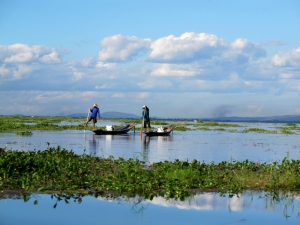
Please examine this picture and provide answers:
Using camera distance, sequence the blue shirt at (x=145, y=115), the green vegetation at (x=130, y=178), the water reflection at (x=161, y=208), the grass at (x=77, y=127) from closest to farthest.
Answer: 1. the water reflection at (x=161, y=208)
2. the green vegetation at (x=130, y=178)
3. the blue shirt at (x=145, y=115)
4. the grass at (x=77, y=127)

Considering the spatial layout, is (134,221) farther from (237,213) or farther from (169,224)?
(237,213)

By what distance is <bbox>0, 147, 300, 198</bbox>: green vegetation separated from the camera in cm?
1191

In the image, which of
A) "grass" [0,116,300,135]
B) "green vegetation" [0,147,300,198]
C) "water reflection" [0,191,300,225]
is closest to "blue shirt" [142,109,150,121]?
Answer: "grass" [0,116,300,135]

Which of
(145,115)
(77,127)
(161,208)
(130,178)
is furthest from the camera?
(77,127)

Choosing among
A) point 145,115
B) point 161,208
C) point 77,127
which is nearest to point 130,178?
point 161,208

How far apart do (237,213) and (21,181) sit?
5.05 m

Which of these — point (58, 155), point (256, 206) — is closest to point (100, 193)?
point (256, 206)

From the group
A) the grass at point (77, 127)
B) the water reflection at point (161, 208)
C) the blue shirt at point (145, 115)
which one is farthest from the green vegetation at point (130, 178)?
the grass at point (77, 127)

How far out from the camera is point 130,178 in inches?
496

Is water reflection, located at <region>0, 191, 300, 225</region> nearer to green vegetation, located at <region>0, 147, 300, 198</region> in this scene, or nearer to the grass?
green vegetation, located at <region>0, 147, 300, 198</region>

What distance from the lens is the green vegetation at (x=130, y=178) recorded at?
11.9 m

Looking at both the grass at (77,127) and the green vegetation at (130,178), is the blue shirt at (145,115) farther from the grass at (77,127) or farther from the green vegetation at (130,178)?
the green vegetation at (130,178)

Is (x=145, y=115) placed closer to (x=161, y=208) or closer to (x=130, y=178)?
(x=130, y=178)

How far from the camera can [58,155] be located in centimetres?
1614
